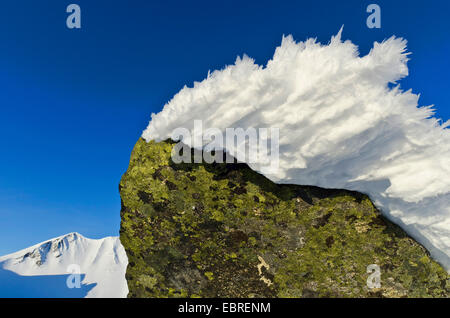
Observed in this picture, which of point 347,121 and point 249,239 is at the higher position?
point 347,121

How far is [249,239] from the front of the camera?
5.40 meters

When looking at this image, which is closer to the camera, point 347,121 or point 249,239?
point 347,121

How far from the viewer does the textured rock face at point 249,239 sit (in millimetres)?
4746

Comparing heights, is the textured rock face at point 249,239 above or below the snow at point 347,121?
below

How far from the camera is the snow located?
12.5 feet

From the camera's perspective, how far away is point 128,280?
248 inches

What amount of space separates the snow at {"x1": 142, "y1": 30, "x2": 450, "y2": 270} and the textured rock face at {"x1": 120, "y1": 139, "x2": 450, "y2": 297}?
47cm

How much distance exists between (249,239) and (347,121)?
3184mm

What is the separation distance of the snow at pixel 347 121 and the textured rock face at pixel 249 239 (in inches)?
18.5

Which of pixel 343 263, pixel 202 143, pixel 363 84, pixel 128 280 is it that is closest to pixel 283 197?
pixel 343 263

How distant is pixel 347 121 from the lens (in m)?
4.01

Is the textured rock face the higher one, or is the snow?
the snow

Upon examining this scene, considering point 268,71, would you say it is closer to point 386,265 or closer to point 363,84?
point 363,84

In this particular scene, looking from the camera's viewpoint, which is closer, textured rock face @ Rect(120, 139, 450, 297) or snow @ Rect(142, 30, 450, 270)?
snow @ Rect(142, 30, 450, 270)
